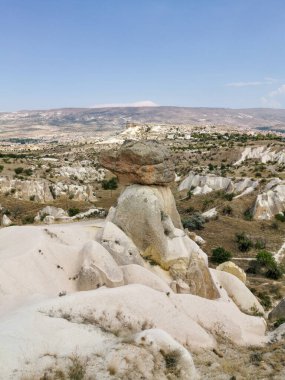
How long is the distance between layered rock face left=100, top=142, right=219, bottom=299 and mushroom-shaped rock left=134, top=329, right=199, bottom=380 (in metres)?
6.42

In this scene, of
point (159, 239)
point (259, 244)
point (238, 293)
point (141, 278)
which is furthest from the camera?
point (259, 244)

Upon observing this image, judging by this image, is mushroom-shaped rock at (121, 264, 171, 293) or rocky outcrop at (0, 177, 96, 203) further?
rocky outcrop at (0, 177, 96, 203)

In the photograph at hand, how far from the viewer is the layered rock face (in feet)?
54.1

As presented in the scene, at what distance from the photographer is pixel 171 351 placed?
30.5ft

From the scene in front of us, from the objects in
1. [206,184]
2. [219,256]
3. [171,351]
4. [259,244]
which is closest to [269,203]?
[259,244]

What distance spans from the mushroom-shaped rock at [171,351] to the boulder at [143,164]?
9.50 metres

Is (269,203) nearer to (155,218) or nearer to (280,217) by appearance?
(280,217)

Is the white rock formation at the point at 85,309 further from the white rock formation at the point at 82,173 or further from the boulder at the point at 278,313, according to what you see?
the white rock formation at the point at 82,173

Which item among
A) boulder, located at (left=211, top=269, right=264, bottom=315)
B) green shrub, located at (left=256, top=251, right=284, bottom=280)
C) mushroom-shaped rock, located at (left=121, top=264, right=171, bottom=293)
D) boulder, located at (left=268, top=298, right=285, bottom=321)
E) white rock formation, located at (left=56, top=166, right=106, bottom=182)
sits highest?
mushroom-shaped rock, located at (left=121, top=264, right=171, bottom=293)

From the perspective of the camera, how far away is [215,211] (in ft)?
142

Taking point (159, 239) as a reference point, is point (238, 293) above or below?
below

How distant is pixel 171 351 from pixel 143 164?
10126 mm

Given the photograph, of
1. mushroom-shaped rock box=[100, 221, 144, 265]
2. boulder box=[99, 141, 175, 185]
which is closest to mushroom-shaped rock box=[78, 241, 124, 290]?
mushroom-shaped rock box=[100, 221, 144, 265]

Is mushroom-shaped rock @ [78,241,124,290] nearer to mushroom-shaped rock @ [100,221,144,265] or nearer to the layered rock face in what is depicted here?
mushroom-shaped rock @ [100,221,144,265]
